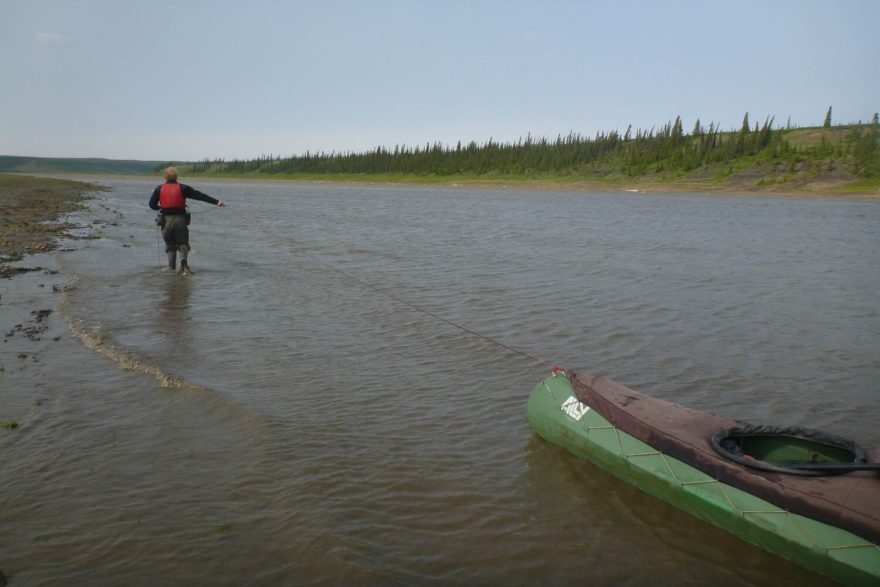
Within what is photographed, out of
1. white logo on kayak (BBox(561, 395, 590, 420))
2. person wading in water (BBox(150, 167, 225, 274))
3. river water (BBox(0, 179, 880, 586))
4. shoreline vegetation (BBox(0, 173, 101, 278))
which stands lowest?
river water (BBox(0, 179, 880, 586))

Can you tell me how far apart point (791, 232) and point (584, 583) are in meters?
29.1

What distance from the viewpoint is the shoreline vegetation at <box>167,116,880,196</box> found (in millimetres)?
74188

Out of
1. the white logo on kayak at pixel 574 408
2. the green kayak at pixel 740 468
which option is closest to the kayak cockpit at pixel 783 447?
the green kayak at pixel 740 468

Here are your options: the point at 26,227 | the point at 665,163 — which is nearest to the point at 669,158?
the point at 665,163

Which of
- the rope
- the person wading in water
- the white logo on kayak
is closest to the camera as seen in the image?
the white logo on kayak

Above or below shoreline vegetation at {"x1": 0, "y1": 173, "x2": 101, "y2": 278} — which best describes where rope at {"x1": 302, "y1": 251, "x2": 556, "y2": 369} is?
below

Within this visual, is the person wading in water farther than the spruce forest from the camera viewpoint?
No

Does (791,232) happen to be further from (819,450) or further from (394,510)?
(394,510)

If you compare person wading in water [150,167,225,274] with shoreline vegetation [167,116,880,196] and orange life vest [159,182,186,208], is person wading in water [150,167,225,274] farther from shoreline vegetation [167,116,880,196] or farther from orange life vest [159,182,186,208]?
shoreline vegetation [167,116,880,196]

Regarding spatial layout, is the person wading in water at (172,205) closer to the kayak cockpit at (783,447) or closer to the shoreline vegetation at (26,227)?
the shoreline vegetation at (26,227)

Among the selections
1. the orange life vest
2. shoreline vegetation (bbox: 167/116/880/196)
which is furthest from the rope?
shoreline vegetation (bbox: 167/116/880/196)

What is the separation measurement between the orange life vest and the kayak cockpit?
41.9 ft

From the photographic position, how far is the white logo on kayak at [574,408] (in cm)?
653

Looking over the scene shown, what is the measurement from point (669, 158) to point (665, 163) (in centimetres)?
221
